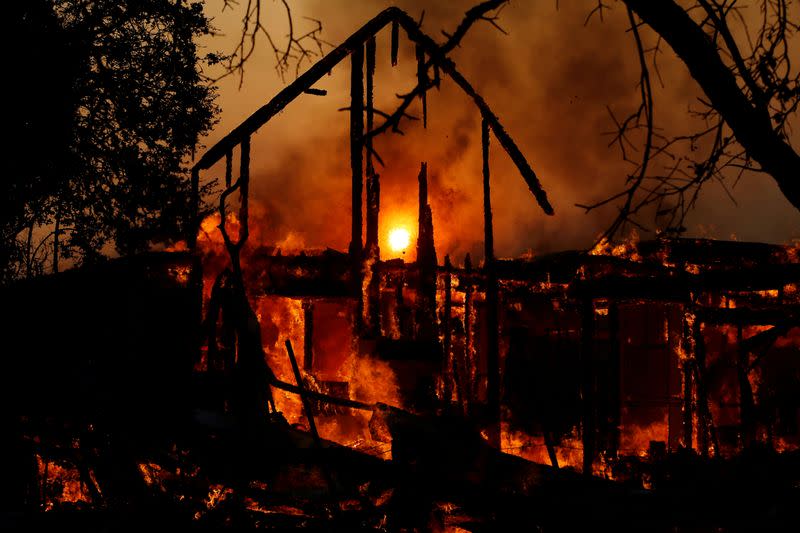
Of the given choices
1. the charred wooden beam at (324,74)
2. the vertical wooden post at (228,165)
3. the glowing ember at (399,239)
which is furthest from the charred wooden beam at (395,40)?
the glowing ember at (399,239)

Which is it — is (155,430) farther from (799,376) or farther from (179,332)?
(799,376)

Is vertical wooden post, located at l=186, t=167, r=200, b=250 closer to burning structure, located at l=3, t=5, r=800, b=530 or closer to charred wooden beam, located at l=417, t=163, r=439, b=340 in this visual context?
burning structure, located at l=3, t=5, r=800, b=530

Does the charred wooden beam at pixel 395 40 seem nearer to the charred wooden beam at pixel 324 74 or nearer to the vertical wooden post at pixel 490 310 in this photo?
the charred wooden beam at pixel 324 74

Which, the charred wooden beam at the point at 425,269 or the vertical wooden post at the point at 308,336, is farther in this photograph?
the vertical wooden post at the point at 308,336

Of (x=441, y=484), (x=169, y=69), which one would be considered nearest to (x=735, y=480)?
(x=441, y=484)

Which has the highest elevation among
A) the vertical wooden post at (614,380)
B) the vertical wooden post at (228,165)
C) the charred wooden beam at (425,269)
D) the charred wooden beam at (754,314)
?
the vertical wooden post at (228,165)

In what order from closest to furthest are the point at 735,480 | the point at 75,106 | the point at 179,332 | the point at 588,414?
the point at 735,480 → the point at 588,414 → the point at 179,332 → the point at 75,106

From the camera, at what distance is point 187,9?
14453 millimetres

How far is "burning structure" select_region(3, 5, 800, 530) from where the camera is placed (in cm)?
596

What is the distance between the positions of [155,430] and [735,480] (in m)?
5.82

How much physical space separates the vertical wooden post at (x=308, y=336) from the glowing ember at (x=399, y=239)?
13.0m

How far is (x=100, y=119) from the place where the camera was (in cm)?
1374

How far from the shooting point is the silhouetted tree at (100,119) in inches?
465

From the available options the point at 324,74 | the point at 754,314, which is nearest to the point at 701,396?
the point at 754,314
